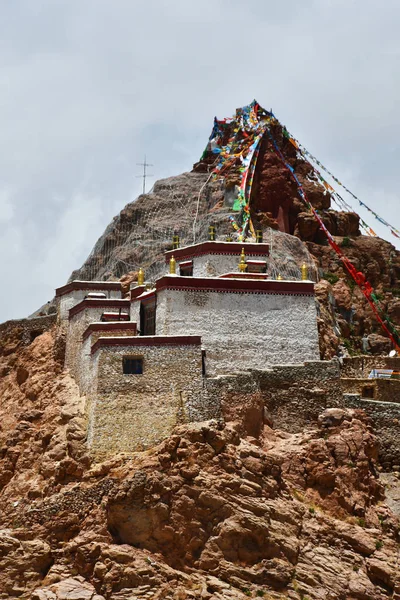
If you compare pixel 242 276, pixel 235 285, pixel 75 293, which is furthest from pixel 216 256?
pixel 75 293

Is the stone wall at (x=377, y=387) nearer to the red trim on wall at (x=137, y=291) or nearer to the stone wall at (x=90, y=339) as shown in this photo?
the stone wall at (x=90, y=339)

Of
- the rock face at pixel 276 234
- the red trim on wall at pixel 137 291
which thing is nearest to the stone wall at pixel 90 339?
the red trim on wall at pixel 137 291

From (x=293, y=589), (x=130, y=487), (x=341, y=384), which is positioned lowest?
(x=293, y=589)

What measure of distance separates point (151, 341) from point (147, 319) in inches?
140

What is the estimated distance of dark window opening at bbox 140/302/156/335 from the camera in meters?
33.4

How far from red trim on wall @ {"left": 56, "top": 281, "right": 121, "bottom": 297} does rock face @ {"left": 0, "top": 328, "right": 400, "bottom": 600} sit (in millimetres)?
7633

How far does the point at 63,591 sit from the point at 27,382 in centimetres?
1095

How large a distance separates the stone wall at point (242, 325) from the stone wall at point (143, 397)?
158 centimetres

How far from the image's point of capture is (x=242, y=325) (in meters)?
32.7

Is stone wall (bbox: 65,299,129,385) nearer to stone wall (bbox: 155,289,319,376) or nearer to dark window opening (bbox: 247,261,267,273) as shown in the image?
stone wall (bbox: 155,289,319,376)

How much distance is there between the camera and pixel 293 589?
26.4 m

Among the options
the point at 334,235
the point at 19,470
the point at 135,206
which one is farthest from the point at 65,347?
the point at 334,235

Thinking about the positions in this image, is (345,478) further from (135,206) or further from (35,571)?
(135,206)

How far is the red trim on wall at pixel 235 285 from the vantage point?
32.6 meters
